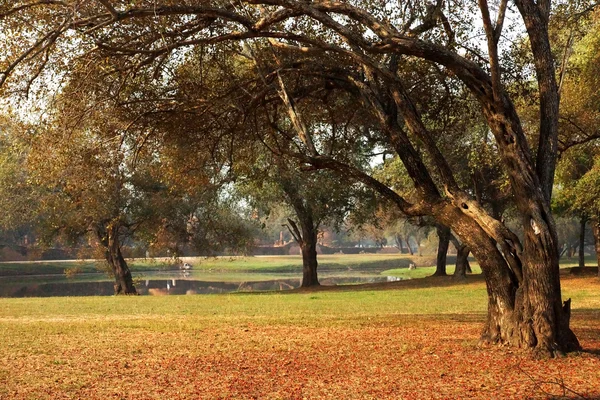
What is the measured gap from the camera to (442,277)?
1419 inches

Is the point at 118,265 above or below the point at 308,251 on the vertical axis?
below

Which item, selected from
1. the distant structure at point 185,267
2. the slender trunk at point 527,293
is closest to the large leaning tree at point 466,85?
the slender trunk at point 527,293

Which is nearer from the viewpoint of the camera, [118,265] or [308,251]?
[118,265]

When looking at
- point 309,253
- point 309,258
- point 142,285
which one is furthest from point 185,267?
point 309,253

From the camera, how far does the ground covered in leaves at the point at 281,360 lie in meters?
8.06

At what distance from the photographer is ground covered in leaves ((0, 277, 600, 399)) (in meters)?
8.06

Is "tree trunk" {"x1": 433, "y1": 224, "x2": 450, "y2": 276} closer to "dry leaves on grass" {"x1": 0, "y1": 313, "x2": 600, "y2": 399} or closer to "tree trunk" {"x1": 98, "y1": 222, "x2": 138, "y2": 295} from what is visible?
"tree trunk" {"x1": 98, "y1": 222, "x2": 138, "y2": 295}

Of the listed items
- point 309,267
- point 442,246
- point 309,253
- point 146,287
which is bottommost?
point 146,287

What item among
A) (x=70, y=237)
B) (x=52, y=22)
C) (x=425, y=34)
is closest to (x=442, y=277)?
(x=70, y=237)

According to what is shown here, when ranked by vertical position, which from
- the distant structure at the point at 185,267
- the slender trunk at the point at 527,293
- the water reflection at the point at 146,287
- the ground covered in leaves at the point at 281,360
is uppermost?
the slender trunk at the point at 527,293

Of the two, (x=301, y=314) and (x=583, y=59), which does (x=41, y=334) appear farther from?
(x=583, y=59)

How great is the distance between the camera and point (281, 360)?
10.1 m

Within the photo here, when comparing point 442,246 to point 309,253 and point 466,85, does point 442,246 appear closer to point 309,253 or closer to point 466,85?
point 309,253

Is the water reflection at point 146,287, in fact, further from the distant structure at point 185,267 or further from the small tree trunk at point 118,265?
the distant structure at point 185,267
